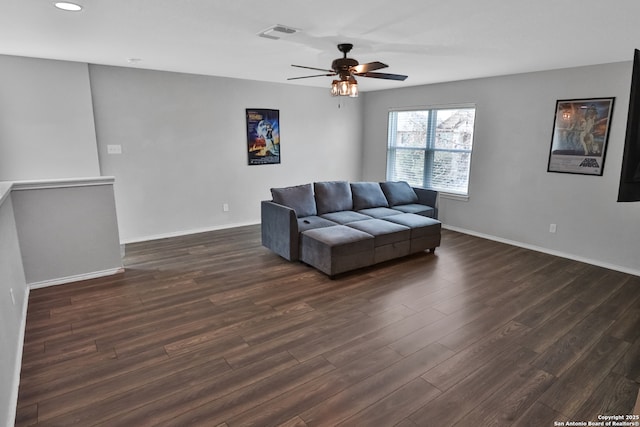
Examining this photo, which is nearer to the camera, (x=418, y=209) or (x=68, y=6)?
(x=68, y=6)

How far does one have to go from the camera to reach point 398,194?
219 inches

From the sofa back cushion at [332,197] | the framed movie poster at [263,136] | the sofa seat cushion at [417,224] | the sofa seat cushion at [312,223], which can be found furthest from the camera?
the framed movie poster at [263,136]

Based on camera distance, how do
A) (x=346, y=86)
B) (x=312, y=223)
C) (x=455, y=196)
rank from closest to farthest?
(x=346, y=86), (x=312, y=223), (x=455, y=196)

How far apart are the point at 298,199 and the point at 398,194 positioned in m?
1.77

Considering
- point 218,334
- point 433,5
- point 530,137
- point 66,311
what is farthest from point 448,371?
point 530,137

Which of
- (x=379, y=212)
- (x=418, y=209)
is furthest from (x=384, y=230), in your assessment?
(x=418, y=209)

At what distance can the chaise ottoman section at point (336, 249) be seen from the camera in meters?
3.79

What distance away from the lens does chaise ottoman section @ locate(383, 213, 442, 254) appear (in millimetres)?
4461

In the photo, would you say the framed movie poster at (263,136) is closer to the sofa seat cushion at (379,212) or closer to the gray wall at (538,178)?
the sofa seat cushion at (379,212)

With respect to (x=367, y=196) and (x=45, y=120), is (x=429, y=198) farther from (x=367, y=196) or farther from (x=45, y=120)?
(x=45, y=120)

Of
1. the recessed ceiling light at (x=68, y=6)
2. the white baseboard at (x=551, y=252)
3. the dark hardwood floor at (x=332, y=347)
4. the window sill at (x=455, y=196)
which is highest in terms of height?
the recessed ceiling light at (x=68, y=6)

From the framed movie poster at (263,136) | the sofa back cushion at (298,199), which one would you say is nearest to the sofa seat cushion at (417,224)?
the sofa back cushion at (298,199)

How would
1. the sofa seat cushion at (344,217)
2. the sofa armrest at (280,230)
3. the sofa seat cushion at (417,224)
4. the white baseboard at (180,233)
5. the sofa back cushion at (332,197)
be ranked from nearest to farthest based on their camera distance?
the sofa armrest at (280,230), the sofa seat cushion at (417,224), the sofa seat cushion at (344,217), the sofa back cushion at (332,197), the white baseboard at (180,233)

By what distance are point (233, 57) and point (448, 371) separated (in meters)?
3.81
